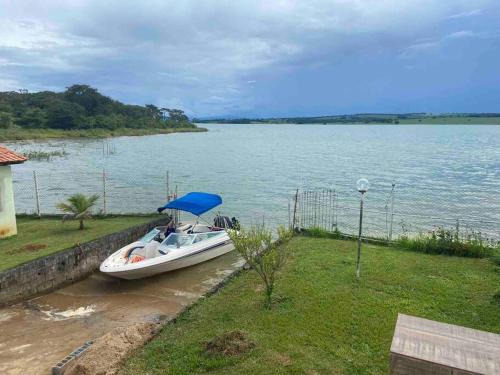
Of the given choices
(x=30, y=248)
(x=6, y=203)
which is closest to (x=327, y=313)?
(x=30, y=248)

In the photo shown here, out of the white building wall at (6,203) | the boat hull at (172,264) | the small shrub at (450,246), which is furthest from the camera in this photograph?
the white building wall at (6,203)

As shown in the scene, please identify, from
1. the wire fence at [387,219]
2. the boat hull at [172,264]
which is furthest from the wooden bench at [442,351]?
the wire fence at [387,219]

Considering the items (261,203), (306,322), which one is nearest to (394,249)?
(306,322)

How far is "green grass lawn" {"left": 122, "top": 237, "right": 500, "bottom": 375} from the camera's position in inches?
239

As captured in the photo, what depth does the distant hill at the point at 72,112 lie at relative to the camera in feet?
277

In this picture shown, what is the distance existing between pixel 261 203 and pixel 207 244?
1136 centimetres

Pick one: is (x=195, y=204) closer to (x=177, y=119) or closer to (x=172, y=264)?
(x=172, y=264)

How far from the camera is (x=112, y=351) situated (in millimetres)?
6598

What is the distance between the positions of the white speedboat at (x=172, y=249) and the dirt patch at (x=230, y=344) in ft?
16.8

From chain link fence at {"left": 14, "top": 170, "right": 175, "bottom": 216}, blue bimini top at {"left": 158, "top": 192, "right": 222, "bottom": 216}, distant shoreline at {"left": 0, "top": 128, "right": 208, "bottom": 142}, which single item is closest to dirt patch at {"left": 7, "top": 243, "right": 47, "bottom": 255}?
blue bimini top at {"left": 158, "top": 192, "right": 222, "bottom": 216}

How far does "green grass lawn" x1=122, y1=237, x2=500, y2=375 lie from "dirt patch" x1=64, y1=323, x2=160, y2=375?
0.22 m

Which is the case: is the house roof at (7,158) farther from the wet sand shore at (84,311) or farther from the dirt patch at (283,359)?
the dirt patch at (283,359)

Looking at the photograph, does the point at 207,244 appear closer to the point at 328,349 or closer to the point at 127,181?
the point at 328,349

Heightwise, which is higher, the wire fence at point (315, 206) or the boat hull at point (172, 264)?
the boat hull at point (172, 264)
